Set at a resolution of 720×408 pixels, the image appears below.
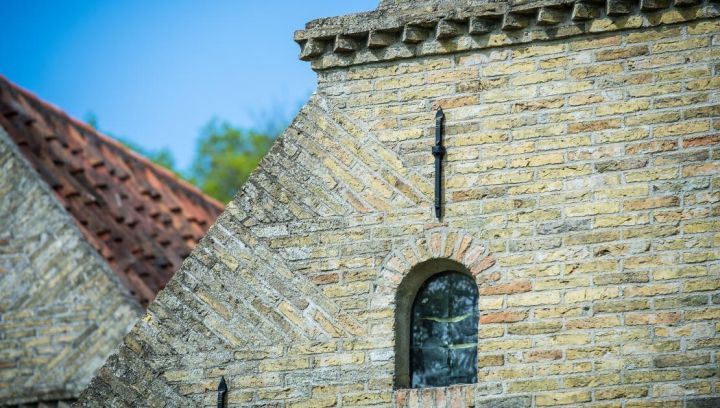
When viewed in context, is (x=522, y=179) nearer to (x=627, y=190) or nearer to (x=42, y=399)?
(x=627, y=190)

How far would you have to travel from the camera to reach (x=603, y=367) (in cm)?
1198

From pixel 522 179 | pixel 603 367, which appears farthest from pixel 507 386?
pixel 522 179

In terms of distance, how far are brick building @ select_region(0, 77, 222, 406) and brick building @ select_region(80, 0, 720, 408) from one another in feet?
11.1

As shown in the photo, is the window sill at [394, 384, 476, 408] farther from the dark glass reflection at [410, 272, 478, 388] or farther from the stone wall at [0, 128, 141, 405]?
the stone wall at [0, 128, 141, 405]

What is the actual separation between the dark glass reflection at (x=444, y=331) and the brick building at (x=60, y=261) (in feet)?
14.7

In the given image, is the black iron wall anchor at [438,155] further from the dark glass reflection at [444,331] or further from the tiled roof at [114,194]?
the tiled roof at [114,194]

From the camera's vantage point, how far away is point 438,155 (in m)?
12.9

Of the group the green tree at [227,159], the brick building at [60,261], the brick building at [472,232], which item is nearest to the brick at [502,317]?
the brick building at [472,232]

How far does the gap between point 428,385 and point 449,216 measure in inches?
51.4

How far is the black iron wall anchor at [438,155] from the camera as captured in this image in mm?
12773

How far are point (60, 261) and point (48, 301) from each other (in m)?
0.43

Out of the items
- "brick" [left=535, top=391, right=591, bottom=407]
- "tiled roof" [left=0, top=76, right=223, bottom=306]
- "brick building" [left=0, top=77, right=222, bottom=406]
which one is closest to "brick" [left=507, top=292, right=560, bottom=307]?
"brick" [left=535, top=391, right=591, bottom=407]

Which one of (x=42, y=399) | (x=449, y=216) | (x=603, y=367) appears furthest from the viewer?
(x=42, y=399)

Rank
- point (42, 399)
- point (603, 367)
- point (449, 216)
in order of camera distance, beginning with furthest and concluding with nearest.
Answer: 1. point (42, 399)
2. point (449, 216)
3. point (603, 367)
